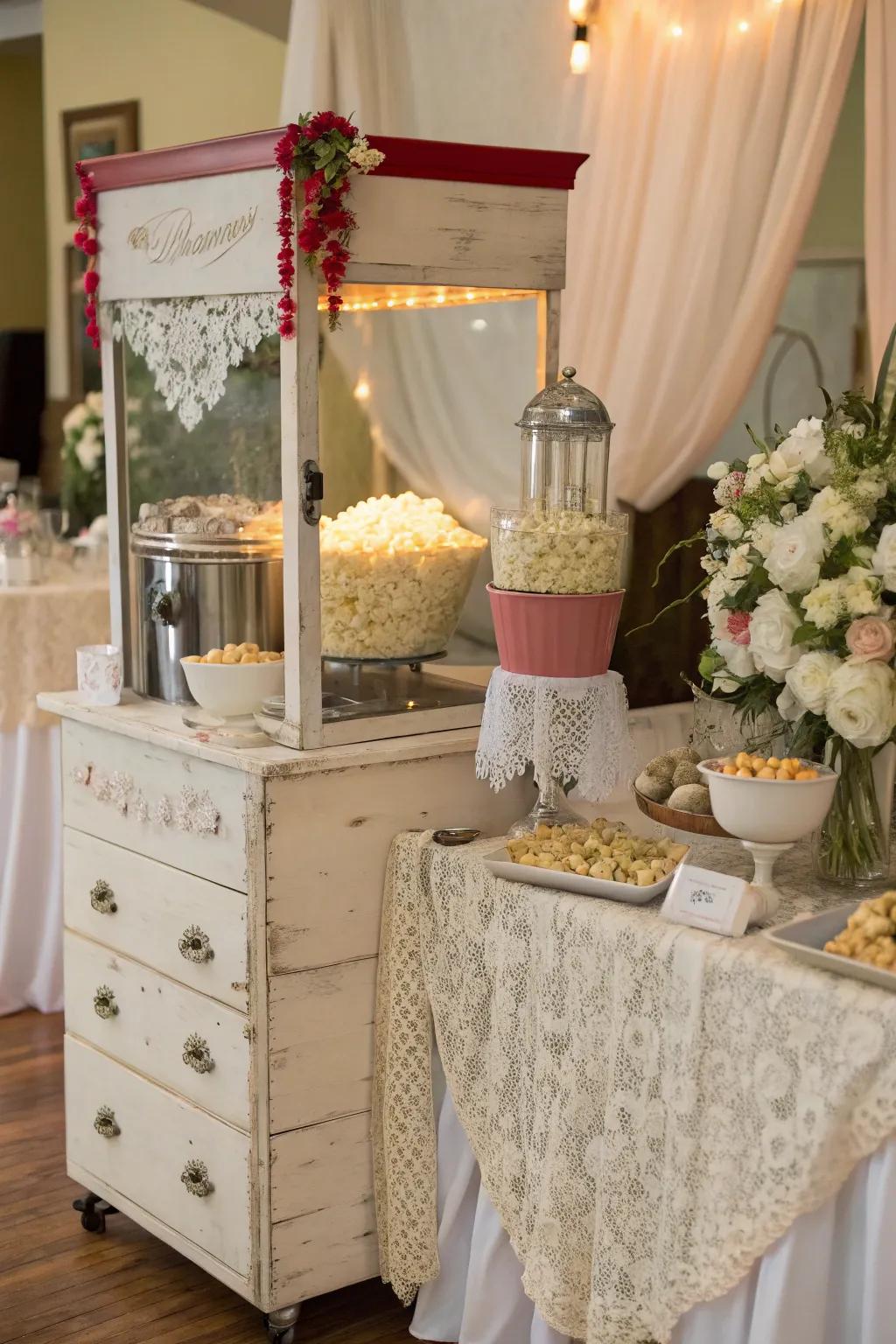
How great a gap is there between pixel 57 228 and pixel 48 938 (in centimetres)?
381

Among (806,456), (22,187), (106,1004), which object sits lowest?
(106,1004)

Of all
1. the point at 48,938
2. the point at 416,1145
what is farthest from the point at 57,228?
the point at 416,1145

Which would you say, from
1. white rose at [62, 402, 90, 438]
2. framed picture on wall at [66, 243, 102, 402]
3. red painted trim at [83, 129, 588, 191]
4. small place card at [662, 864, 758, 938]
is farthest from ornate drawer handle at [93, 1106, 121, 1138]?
framed picture on wall at [66, 243, 102, 402]

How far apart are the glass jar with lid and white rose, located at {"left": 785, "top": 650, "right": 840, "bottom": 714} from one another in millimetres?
358

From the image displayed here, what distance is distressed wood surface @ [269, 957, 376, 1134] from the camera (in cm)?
227

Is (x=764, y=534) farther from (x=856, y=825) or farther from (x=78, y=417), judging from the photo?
(x=78, y=417)

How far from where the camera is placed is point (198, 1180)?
2.38 m

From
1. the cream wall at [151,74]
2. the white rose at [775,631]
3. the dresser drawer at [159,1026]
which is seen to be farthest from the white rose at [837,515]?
the cream wall at [151,74]

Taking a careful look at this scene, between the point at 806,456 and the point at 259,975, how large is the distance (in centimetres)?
104

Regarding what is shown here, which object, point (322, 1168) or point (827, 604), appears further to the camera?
point (322, 1168)

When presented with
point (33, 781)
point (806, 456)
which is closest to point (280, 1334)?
point (806, 456)

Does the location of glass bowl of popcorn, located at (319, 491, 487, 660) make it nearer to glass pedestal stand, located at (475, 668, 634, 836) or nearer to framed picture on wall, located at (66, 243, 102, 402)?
glass pedestal stand, located at (475, 668, 634, 836)

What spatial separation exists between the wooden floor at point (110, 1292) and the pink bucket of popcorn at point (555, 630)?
3.43ft

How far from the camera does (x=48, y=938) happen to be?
12.4 ft
